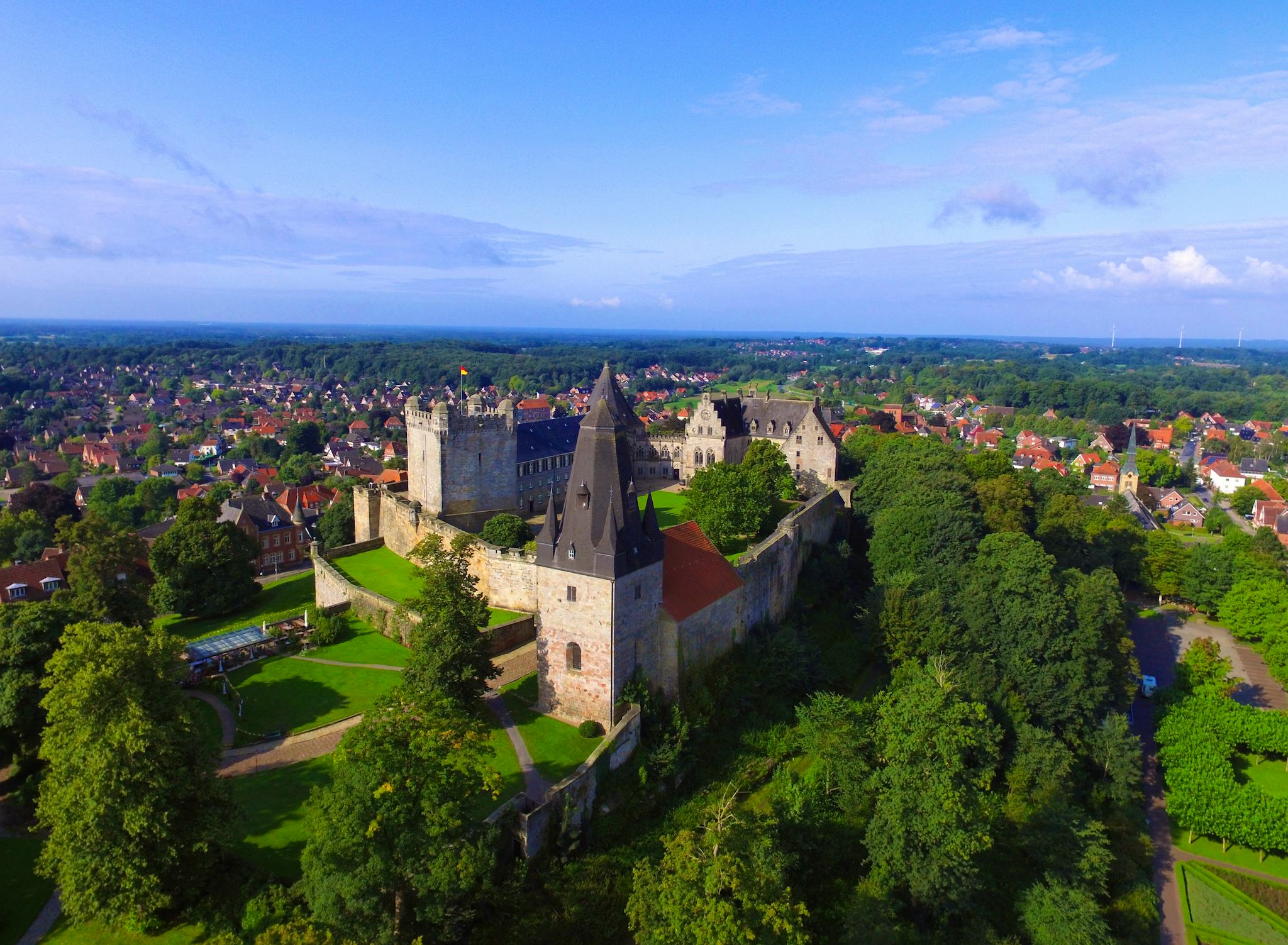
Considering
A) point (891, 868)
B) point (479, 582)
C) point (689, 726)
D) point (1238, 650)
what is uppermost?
point (479, 582)

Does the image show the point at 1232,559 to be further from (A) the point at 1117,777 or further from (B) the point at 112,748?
(B) the point at 112,748

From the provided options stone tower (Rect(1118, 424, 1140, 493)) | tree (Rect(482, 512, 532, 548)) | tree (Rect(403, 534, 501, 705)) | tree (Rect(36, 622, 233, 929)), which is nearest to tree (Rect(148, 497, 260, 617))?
tree (Rect(482, 512, 532, 548))

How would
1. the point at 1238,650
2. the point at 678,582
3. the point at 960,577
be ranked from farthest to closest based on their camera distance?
the point at 1238,650 → the point at 960,577 → the point at 678,582

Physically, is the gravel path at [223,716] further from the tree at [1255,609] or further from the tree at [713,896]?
the tree at [1255,609]

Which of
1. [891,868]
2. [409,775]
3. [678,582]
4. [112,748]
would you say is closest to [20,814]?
[112,748]

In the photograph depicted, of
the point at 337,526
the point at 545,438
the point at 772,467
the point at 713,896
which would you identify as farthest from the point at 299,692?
the point at 772,467

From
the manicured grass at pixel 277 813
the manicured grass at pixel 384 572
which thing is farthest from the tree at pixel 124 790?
the manicured grass at pixel 384 572
